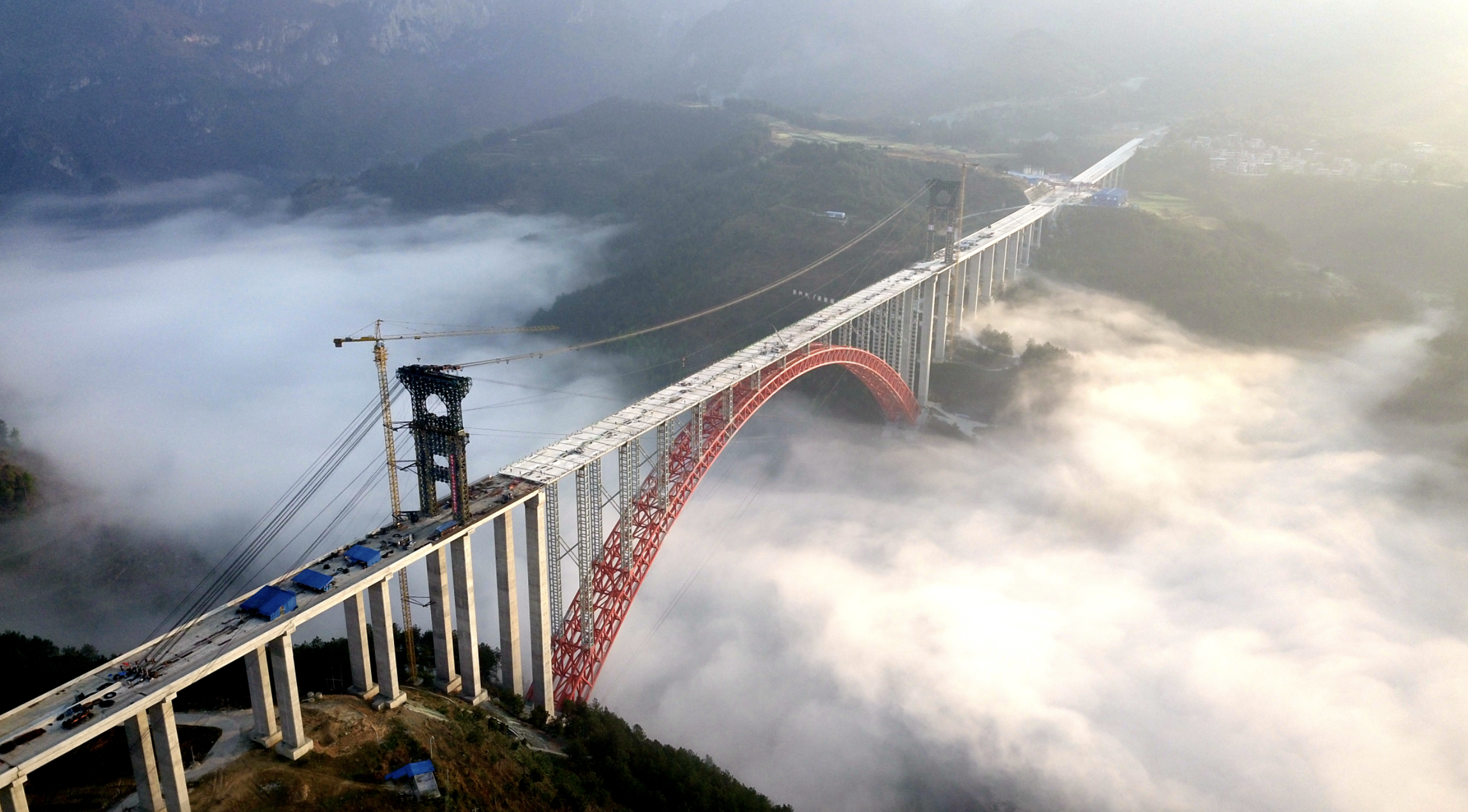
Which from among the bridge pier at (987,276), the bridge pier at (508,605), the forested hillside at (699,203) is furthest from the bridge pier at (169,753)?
the bridge pier at (987,276)

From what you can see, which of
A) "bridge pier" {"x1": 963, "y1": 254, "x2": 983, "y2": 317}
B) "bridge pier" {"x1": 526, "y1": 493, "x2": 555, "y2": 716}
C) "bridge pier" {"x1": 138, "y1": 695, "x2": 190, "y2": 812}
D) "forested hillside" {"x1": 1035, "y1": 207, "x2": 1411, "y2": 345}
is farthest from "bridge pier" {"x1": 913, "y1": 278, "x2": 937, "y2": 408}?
"bridge pier" {"x1": 138, "y1": 695, "x2": 190, "y2": 812}

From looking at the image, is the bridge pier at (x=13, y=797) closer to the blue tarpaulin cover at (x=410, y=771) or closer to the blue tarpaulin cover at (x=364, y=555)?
the blue tarpaulin cover at (x=410, y=771)

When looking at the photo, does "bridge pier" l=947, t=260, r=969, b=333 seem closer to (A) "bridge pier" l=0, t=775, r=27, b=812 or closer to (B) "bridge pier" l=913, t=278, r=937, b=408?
(B) "bridge pier" l=913, t=278, r=937, b=408

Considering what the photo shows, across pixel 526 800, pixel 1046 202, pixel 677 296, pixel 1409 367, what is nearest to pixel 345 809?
pixel 526 800

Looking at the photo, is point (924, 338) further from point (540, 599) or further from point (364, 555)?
point (364, 555)

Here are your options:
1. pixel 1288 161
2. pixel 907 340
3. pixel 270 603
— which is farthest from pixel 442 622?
pixel 1288 161
